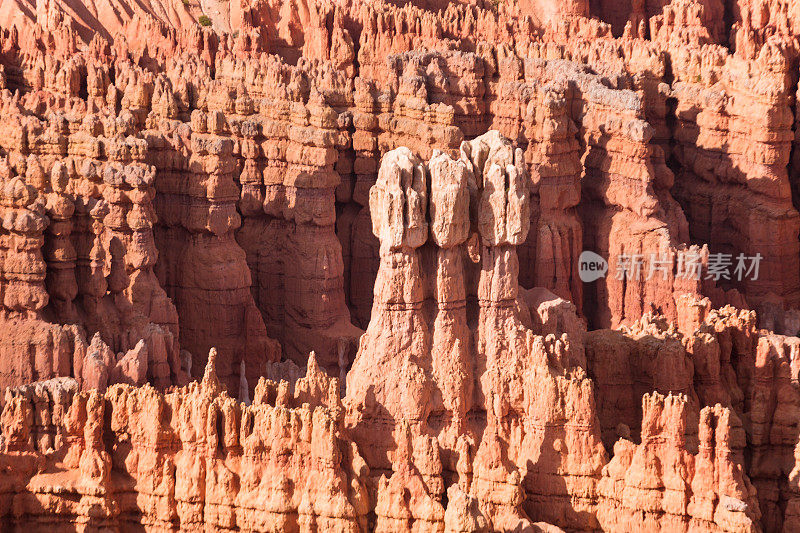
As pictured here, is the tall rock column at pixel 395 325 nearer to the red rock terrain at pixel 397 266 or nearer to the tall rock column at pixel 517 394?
the red rock terrain at pixel 397 266

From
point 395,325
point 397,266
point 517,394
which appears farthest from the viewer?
point 395,325

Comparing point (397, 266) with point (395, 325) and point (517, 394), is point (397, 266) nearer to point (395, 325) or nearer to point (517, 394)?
point (395, 325)

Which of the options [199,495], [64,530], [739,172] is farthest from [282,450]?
[739,172]

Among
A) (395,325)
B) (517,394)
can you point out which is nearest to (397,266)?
(395,325)

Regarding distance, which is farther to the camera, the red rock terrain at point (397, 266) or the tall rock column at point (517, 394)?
the tall rock column at point (517, 394)

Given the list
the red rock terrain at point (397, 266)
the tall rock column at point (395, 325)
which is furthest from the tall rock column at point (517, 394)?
the tall rock column at point (395, 325)

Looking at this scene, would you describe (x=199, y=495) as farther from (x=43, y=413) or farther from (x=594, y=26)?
(x=594, y=26)

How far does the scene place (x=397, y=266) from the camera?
33.1 meters

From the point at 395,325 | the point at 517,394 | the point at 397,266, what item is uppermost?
the point at 397,266

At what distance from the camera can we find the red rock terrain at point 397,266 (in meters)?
32.2

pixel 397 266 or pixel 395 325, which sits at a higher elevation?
pixel 397 266

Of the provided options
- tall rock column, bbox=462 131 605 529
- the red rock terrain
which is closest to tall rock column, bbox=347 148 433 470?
the red rock terrain

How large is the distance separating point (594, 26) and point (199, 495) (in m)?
28.7

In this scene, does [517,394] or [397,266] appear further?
[517,394]
